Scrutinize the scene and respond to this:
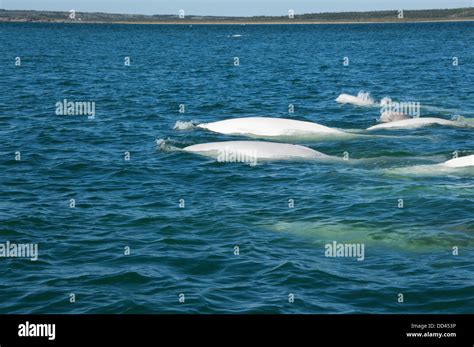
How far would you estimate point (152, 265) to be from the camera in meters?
16.8

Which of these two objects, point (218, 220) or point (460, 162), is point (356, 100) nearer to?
point (460, 162)

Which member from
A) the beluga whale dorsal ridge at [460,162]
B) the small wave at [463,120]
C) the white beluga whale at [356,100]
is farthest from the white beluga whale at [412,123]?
the white beluga whale at [356,100]

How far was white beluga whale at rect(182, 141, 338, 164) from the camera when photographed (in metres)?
28.0

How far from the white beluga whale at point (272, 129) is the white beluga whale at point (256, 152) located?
3525 millimetres

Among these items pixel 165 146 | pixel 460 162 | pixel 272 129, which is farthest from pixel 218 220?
pixel 272 129

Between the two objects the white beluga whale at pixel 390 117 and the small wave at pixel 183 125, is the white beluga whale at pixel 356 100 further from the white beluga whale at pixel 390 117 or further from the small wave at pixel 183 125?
the small wave at pixel 183 125

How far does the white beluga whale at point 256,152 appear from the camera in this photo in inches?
1104

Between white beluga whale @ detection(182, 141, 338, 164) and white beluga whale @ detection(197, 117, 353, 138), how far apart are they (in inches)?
139

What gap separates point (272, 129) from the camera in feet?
108

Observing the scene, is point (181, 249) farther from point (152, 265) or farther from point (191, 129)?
point (191, 129)

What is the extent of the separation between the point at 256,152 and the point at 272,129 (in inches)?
190

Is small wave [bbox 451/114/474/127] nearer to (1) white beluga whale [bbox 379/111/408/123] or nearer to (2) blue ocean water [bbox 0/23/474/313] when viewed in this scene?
(2) blue ocean water [bbox 0/23/474/313]

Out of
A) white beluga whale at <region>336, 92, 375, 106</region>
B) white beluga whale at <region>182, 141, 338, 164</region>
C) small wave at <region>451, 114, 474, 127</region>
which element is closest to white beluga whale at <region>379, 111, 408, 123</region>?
small wave at <region>451, 114, 474, 127</region>
